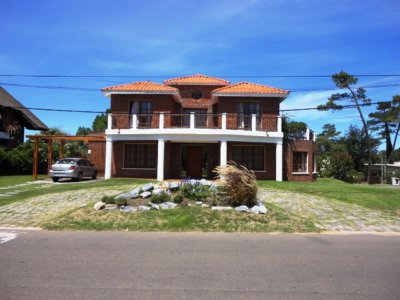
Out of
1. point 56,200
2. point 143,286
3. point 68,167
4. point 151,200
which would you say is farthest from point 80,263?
point 68,167

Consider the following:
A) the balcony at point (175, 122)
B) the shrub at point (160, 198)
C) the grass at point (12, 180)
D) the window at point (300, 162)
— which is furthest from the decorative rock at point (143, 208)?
the window at point (300, 162)

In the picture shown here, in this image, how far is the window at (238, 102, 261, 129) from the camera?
78.7 ft

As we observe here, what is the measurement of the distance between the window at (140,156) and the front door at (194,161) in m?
2.64

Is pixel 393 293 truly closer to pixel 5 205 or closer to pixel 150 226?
pixel 150 226

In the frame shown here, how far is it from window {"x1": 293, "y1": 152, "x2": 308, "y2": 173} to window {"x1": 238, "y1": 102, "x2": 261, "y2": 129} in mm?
3957

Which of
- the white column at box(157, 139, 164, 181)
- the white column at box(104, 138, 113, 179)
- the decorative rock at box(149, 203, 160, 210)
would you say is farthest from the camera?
the white column at box(104, 138, 113, 179)

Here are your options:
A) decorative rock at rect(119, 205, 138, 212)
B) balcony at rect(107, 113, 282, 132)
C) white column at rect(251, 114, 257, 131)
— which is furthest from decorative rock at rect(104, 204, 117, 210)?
white column at rect(251, 114, 257, 131)

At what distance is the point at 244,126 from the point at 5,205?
14946mm

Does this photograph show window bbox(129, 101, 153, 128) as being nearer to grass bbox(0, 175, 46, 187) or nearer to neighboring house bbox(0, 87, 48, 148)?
grass bbox(0, 175, 46, 187)

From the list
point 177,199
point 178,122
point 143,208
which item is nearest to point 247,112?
point 178,122

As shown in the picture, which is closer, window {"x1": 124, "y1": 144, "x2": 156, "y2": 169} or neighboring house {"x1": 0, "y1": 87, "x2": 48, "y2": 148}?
window {"x1": 124, "y1": 144, "x2": 156, "y2": 169}

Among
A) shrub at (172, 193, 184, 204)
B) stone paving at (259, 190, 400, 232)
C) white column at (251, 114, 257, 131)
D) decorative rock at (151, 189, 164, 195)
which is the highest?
white column at (251, 114, 257, 131)

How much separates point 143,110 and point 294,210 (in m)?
14.7

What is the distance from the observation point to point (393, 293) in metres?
4.85
